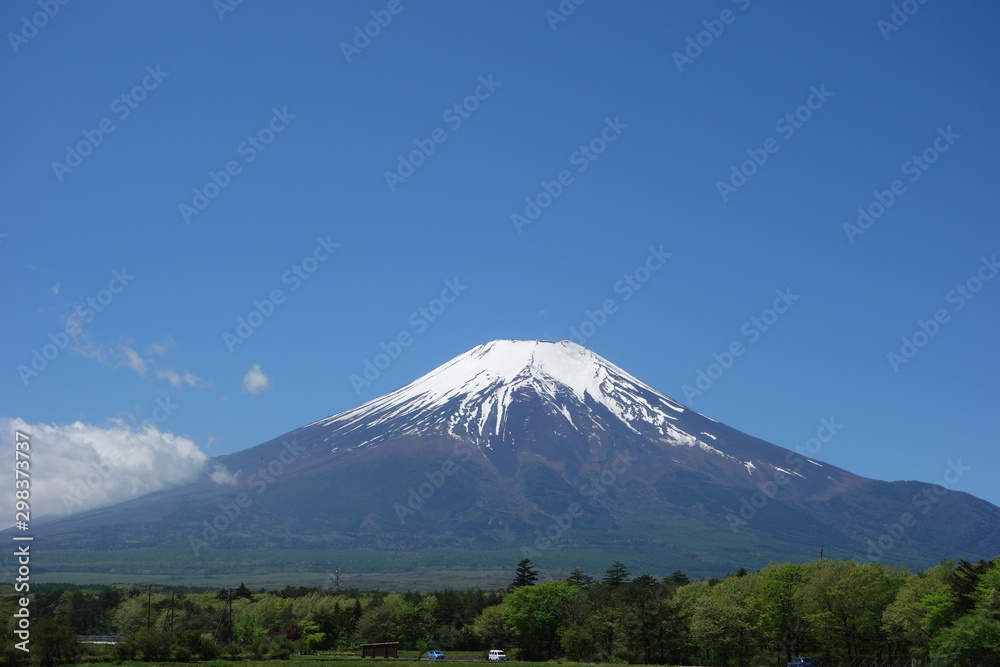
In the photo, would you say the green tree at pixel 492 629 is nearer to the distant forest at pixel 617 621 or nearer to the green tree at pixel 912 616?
the distant forest at pixel 617 621

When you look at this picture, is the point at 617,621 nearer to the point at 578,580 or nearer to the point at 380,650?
the point at 380,650

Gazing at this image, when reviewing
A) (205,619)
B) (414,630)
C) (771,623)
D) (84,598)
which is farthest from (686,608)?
(84,598)

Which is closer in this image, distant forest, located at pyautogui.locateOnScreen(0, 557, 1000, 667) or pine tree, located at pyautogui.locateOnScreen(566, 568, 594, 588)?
distant forest, located at pyautogui.locateOnScreen(0, 557, 1000, 667)

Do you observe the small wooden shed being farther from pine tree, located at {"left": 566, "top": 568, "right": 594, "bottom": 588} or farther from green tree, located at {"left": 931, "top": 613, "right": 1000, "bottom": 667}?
green tree, located at {"left": 931, "top": 613, "right": 1000, "bottom": 667}

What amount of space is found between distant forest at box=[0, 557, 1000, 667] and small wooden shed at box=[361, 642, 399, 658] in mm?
5921

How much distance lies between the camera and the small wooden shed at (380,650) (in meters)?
A: 82.9

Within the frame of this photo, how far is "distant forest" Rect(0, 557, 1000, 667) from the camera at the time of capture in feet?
195

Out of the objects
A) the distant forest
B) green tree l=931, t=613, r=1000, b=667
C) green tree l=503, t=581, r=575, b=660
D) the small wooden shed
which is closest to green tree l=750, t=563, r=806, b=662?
the distant forest

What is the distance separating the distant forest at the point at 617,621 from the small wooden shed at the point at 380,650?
233 inches

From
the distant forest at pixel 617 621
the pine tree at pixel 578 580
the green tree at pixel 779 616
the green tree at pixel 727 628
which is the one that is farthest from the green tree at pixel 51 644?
the pine tree at pixel 578 580

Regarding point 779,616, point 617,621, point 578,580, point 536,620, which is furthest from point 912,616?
point 578,580

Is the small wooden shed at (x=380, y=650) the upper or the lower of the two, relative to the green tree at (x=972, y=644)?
lower

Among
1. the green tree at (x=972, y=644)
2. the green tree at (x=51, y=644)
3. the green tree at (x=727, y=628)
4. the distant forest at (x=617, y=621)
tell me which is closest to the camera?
the green tree at (x=972, y=644)

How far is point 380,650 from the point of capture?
8462 cm
